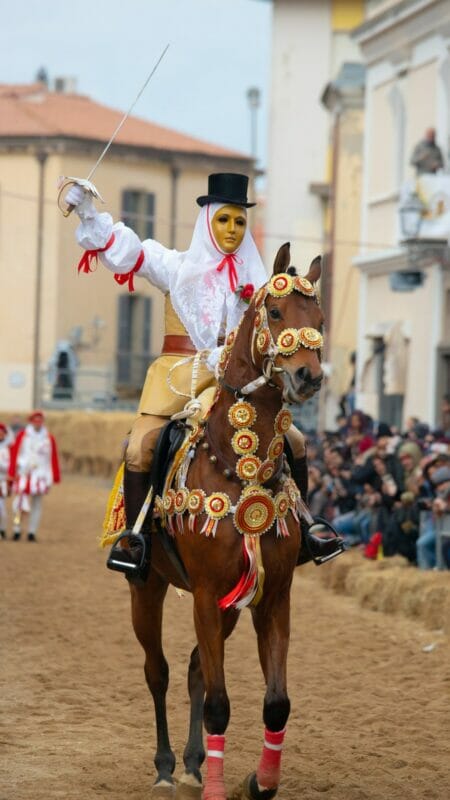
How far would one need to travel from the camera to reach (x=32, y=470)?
24.5 meters

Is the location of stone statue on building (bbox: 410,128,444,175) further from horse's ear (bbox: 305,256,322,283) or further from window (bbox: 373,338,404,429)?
horse's ear (bbox: 305,256,322,283)

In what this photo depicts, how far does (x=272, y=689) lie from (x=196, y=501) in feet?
3.20

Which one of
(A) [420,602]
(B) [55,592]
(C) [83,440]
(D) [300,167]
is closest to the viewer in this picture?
(A) [420,602]

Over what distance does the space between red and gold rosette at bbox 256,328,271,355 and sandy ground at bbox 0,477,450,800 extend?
237 cm

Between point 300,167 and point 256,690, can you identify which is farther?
point 300,167

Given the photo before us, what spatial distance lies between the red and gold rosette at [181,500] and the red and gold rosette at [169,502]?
5cm

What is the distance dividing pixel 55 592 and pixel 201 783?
30.0 ft

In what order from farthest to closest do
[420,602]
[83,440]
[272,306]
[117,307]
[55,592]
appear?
1. [117,307]
2. [83,440]
3. [55,592]
4. [420,602]
5. [272,306]

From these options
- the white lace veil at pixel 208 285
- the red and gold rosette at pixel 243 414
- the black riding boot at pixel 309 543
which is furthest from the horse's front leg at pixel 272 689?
the white lace veil at pixel 208 285

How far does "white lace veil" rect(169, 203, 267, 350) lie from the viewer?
909 centimetres

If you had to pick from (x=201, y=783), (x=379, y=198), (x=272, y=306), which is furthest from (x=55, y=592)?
(x=379, y=198)

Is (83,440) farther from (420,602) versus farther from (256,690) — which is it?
(256,690)

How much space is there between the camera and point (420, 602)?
15.1 meters

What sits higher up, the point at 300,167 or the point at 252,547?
the point at 300,167
